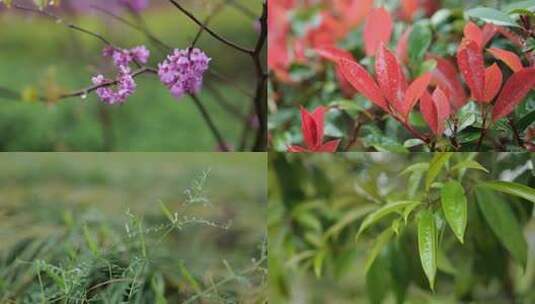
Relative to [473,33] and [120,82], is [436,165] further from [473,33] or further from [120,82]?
[120,82]

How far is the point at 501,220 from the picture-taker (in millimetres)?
1071

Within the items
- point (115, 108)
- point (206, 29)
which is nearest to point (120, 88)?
point (206, 29)

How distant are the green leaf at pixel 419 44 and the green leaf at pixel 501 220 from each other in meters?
0.26

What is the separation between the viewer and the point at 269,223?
1388mm

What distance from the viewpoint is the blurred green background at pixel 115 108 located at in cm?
167

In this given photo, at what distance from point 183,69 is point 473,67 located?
0.37 metres

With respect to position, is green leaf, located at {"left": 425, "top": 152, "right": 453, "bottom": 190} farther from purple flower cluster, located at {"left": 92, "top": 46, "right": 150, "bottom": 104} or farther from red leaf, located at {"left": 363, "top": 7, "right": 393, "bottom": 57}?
purple flower cluster, located at {"left": 92, "top": 46, "right": 150, "bottom": 104}

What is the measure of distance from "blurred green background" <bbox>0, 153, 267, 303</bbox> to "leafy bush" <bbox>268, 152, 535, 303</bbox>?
0.30ft

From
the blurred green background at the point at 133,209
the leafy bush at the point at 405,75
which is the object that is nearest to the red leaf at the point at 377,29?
the leafy bush at the point at 405,75

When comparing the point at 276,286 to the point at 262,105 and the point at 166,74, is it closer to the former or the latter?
the point at 262,105

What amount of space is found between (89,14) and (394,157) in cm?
122

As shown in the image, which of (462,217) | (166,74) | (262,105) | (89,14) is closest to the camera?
(462,217)

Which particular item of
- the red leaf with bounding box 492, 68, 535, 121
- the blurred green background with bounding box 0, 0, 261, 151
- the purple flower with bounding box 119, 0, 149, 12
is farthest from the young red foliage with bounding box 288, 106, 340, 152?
the purple flower with bounding box 119, 0, 149, 12

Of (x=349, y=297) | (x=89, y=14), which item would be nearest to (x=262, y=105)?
(x=349, y=297)
